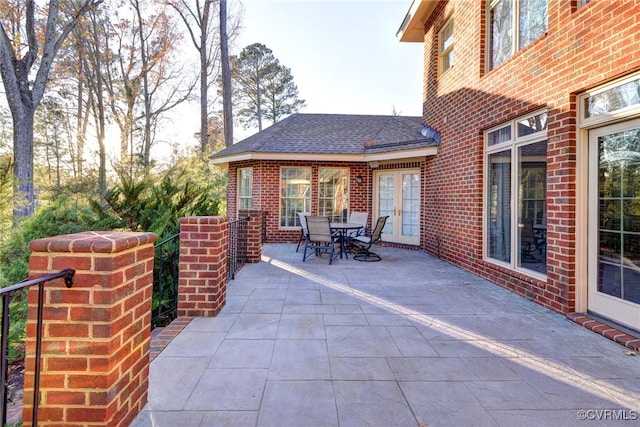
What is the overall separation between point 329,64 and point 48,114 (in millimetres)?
13083

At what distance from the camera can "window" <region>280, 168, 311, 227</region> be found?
29.6ft

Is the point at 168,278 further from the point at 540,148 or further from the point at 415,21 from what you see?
the point at 415,21

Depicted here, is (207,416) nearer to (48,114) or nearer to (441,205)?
(441,205)

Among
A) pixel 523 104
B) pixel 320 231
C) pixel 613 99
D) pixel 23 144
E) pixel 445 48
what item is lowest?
pixel 320 231

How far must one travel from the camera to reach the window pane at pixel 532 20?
398 cm

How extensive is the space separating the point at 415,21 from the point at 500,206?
5183mm

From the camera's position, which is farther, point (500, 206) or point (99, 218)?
point (500, 206)

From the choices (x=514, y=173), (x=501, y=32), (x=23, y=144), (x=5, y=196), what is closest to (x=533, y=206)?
(x=514, y=173)

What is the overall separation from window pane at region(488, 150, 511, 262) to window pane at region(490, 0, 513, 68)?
58.0 inches

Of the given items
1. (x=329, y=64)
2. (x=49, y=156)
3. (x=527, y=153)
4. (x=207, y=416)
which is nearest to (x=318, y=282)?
(x=207, y=416)

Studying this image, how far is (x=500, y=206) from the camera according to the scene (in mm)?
4750

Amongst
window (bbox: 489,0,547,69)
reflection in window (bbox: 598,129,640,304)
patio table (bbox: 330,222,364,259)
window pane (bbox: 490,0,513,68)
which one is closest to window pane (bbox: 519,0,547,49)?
window (bbox: 489,0,547,69)

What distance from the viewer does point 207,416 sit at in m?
1.74

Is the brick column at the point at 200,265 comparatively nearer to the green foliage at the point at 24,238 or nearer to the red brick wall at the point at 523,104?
the green foliage at the point at 24,238
